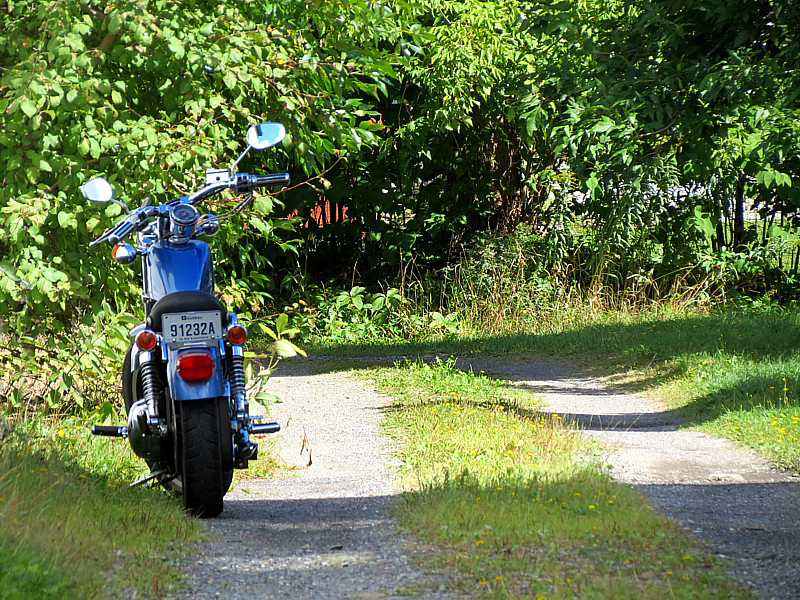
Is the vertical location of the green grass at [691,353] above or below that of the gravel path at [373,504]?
above

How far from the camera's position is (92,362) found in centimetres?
747

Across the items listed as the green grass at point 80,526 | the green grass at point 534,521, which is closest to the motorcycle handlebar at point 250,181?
the green grass at point 80,526

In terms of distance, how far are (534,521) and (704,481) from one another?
7.45 feet

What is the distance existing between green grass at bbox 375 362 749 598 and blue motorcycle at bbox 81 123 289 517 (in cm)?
98

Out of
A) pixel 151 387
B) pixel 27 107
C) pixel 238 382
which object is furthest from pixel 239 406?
pixel 27 107

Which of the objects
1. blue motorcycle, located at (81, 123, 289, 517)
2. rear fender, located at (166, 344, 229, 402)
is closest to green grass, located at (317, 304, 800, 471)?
blue motorcycle, located at (81, 123, 289, 517)

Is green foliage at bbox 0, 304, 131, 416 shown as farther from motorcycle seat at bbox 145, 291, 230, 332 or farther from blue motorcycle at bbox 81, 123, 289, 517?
motorcycle seat at bbox 145, 291, 230, 332

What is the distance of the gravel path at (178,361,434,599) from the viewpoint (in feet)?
13.7

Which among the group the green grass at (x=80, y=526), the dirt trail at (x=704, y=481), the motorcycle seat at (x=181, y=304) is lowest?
the dirt trail at (x=704, y=481)

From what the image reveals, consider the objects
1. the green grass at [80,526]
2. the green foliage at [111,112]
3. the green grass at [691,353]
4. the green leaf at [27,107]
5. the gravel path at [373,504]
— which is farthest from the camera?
the green grass at [691,353]

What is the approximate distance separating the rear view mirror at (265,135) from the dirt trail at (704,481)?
2.77m

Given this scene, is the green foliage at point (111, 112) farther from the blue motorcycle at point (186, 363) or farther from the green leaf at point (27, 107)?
the blue motorcycle at point (186, 363)

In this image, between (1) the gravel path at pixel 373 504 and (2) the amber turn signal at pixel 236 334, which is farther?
(2) the amber turn signal at pixel 236 334

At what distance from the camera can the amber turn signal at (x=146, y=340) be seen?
5.20m
